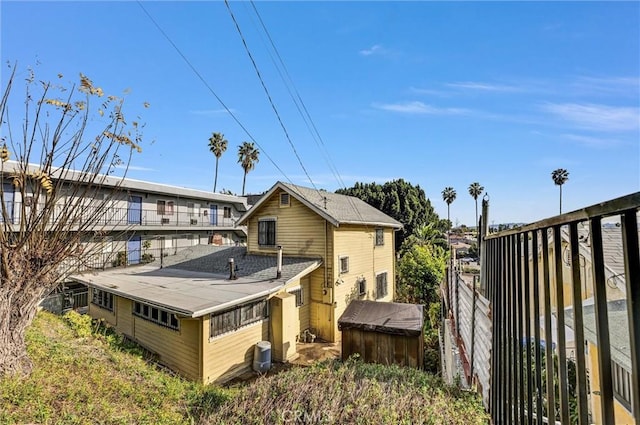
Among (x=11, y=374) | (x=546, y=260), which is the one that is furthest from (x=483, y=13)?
(x=11, y=374)

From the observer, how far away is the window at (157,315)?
9852mm

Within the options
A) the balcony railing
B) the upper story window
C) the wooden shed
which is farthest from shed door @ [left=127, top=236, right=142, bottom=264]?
the wooden shed

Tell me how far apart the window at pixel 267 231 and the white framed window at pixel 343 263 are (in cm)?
383

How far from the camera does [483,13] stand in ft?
21.8

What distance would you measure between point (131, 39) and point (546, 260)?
25.1ft

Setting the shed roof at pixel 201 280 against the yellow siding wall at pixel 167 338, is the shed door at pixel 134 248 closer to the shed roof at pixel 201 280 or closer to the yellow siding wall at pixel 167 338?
the shed roof at pixel 201 280

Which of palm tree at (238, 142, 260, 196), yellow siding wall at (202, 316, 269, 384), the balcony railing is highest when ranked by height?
palm tree at (238, 142, 260, 196)

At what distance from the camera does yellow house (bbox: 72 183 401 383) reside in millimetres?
9422

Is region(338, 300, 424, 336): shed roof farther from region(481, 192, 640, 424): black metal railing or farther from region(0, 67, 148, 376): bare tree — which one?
region(0, 67, 148, 376): bare tree

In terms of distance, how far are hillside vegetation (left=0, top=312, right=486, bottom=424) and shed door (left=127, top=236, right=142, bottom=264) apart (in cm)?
1617

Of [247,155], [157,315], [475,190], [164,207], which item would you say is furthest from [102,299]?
[475,190]

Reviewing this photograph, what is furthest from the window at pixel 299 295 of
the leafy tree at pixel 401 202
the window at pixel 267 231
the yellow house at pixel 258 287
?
the leafy tree at pixel 401 202

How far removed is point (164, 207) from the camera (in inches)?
917

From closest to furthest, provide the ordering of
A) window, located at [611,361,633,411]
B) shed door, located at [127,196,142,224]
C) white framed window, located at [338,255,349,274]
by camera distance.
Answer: window, located at [611,361,633,411]
white framed window, located at [338,255,349,274]
shed door, located at [127,196,142,224]
